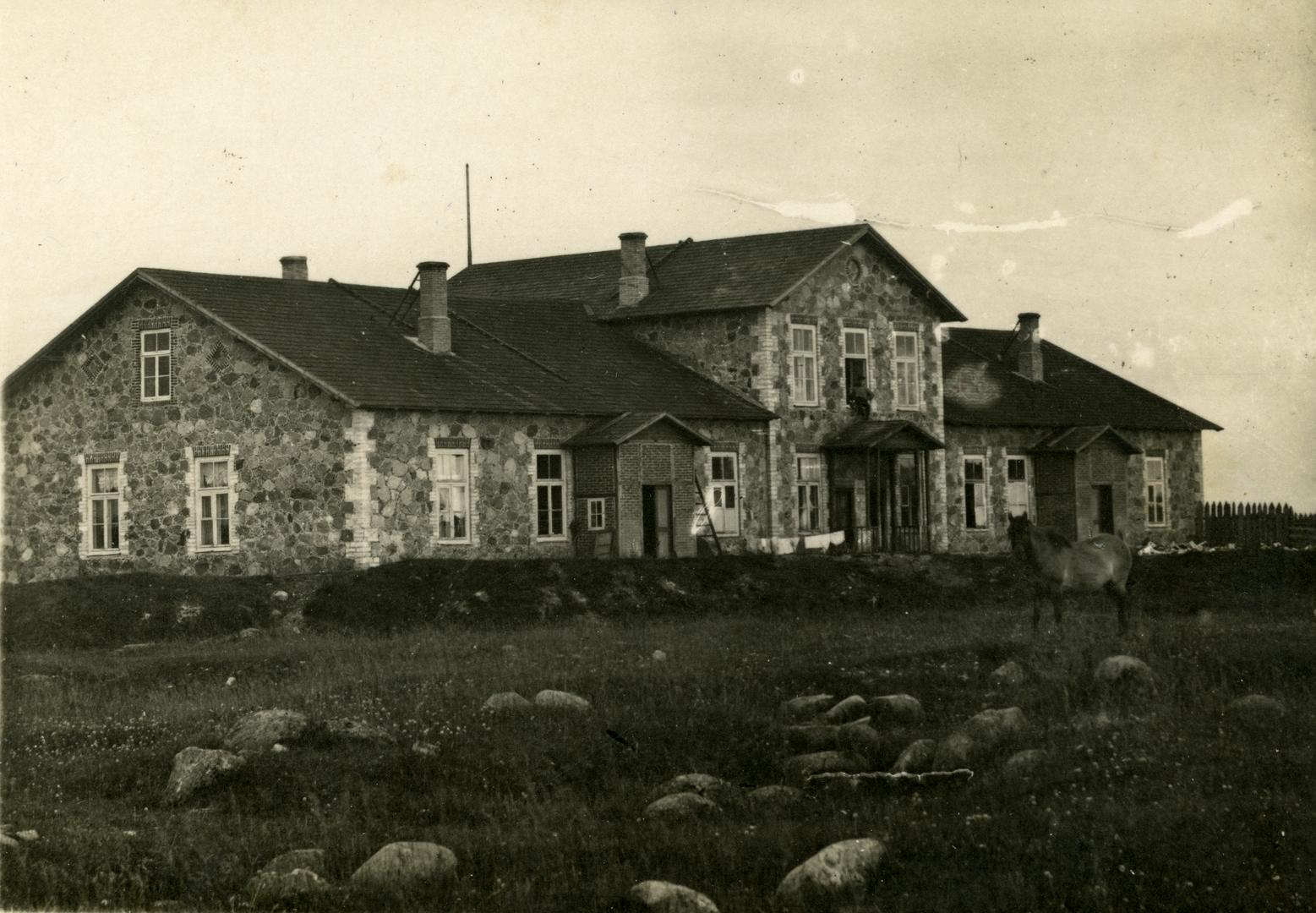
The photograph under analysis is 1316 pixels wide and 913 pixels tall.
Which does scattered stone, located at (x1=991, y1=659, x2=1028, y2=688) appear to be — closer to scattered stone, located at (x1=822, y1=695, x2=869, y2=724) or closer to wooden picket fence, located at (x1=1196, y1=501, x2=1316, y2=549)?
scattered stone, located at (x1=822, y1=695, x2=869, y2=724)

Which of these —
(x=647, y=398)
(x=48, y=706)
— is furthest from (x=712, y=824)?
(x=647, y=398)

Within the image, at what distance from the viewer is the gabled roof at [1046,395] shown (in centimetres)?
4703

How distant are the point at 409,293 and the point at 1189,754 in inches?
1050

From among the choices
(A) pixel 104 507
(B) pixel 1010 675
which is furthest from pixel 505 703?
(A) pixel 104 507

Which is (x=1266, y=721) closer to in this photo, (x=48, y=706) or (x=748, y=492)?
(x=48, y=706)

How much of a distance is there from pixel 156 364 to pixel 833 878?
2580 cm

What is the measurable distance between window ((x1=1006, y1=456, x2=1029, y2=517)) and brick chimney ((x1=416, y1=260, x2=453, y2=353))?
55.2 feet

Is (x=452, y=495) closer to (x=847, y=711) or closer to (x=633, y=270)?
(x=633, y=270)

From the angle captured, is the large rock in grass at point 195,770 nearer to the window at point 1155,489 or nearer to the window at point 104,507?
the window at point 104,507

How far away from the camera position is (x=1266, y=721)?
1524 cm

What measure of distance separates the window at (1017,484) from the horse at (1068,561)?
82.1ft

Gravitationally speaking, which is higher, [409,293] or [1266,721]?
[409,293]

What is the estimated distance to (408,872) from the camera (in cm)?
1266

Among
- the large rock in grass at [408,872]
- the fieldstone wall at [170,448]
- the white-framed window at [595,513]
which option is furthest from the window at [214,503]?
the large rock in grass at [408,872]
